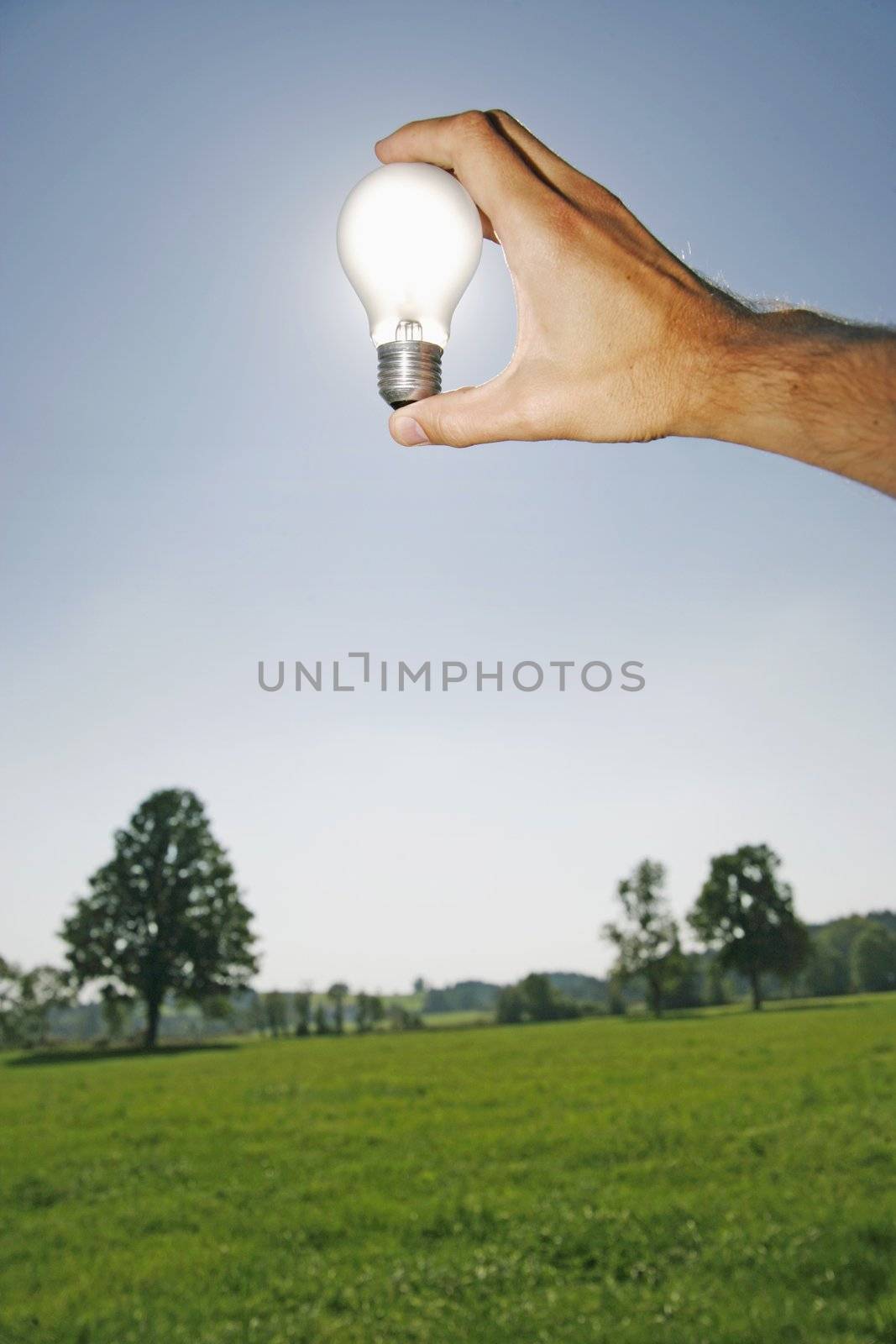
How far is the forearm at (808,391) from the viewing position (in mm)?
1341

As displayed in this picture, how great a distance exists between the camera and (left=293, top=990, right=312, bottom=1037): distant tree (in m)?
39.0

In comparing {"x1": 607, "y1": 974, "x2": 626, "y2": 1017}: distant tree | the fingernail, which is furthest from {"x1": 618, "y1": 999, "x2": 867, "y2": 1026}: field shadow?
the fingernail

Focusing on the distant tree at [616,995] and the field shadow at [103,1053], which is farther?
the distant tree at [616,995]

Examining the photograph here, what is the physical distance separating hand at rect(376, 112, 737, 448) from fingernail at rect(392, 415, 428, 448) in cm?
3

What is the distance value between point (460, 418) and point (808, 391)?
57 cm

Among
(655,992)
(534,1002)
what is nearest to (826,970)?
(655,992)

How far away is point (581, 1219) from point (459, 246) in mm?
6812

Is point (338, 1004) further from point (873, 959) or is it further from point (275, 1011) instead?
point (873, 959)

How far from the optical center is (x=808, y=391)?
1.39 meters

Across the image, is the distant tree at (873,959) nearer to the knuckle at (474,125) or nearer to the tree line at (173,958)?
the tree line at (173,958)

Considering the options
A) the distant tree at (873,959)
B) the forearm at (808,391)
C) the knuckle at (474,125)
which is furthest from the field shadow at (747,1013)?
the knuckle at (474,125)

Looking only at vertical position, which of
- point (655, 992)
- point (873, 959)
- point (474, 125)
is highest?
point (474, 125)

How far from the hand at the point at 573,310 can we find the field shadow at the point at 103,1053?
29318 millimetres

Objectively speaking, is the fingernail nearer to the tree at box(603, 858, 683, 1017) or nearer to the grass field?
the grass field
